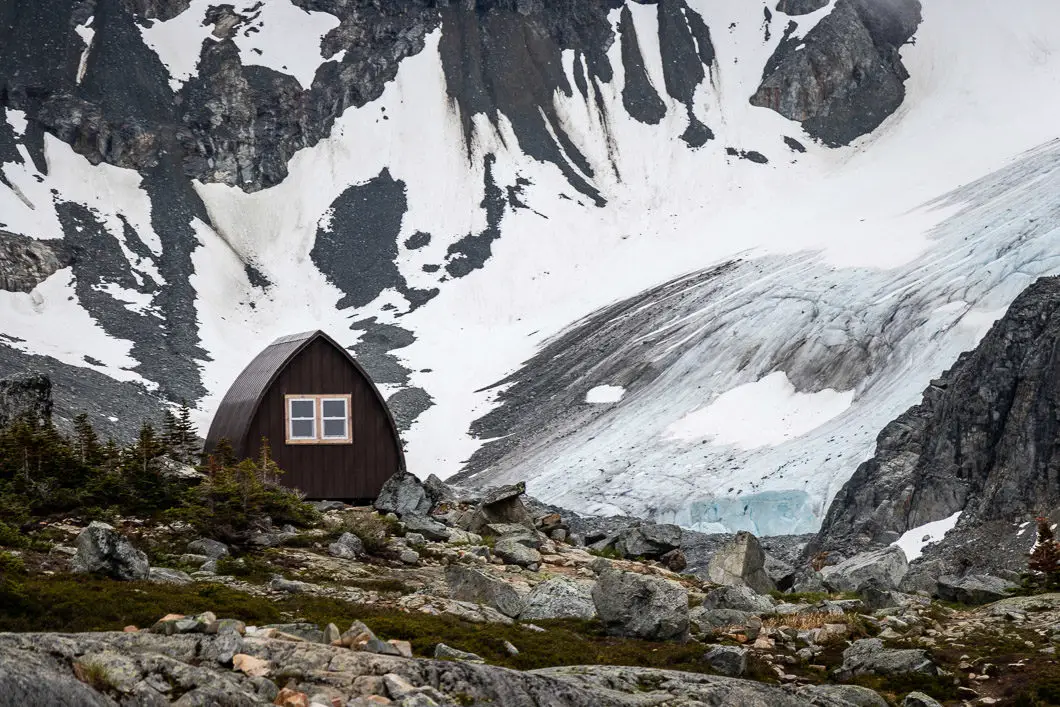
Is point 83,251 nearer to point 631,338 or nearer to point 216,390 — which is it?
→ point 216,390

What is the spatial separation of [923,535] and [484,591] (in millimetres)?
28630

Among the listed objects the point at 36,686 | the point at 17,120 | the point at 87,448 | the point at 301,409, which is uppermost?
the point at 17,120

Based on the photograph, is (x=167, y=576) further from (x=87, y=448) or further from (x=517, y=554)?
(x=517, y=554)

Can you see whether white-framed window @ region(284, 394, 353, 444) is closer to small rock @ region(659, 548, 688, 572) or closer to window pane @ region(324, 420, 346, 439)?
window pane @ region(324, 420, 346, 439)

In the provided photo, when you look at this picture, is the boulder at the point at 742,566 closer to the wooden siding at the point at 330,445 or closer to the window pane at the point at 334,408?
the wooden siding at the point at 330,445

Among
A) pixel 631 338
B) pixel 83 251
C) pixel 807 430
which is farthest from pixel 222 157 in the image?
pixel 807 430

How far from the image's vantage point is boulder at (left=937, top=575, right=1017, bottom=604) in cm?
2370

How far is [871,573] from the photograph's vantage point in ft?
86.5

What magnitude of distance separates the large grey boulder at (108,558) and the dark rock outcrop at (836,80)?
118 meters

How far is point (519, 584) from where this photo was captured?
21453 mm

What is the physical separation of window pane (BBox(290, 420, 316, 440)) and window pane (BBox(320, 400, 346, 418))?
1.44 feet

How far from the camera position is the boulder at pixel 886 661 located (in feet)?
52.9

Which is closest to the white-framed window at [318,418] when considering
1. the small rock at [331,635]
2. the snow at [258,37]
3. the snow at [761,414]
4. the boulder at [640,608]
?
the boulder at [640,608]

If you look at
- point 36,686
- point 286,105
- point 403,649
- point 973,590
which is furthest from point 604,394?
point 36,686
